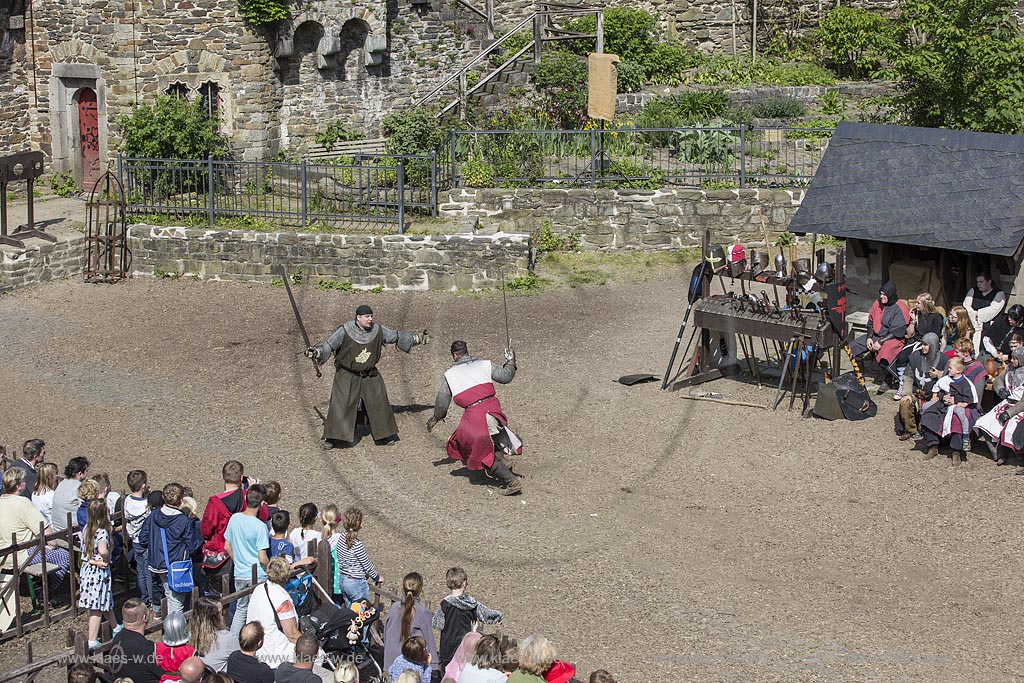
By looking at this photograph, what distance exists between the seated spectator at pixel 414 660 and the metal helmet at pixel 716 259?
22.9 feet

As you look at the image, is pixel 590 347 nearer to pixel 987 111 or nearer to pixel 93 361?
pixel 93 361

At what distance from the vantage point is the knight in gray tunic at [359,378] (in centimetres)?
1198

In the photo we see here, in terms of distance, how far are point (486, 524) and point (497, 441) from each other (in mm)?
831

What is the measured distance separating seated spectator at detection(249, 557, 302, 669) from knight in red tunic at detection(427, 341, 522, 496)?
316 centimetres

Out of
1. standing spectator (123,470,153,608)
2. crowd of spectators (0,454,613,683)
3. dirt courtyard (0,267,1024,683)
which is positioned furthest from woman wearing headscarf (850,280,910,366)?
standing spectator (123,470,153,608)


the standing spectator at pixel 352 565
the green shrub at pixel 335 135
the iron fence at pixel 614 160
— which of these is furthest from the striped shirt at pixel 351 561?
the green shrub at pixel 335 135

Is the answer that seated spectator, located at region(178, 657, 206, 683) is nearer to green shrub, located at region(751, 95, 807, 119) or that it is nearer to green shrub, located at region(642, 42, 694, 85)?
green shrub, located at region(751, 95, 807, 119)

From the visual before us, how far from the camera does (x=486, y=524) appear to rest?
420 inches

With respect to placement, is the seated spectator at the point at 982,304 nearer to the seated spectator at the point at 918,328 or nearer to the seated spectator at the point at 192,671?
the seated spectator at the point at 918,328

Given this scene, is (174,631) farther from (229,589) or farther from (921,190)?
(921,190)

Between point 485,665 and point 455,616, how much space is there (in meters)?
0.77

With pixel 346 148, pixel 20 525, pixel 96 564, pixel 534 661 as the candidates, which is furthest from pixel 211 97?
pixel 534 661

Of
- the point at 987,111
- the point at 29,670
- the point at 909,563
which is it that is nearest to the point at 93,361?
the point at 29,670

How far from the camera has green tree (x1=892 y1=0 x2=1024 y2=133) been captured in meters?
18.8
